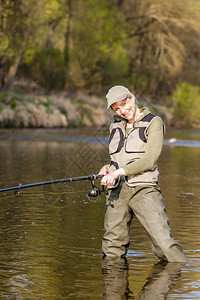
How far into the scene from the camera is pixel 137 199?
6.45 m

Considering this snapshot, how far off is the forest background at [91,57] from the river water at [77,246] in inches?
778

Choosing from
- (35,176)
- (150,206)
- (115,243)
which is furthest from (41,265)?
(35,176)

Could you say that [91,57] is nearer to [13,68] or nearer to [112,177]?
[13,68]

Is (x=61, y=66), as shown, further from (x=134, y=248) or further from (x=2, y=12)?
(x=134, y=248)

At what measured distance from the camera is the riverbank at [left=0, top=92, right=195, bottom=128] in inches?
1287

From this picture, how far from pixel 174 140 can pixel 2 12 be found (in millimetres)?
12422

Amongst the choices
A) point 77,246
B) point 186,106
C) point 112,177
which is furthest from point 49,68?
point 112,177

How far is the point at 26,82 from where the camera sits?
41.0 meters

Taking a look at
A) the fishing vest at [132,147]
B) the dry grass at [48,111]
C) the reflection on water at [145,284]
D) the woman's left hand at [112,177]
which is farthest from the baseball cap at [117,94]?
the dry grass at [48,111]

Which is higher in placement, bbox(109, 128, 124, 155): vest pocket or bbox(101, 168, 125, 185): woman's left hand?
bbox(109, 128, 124, 155): vest pocket

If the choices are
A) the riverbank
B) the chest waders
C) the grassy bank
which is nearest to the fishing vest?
the chest waders

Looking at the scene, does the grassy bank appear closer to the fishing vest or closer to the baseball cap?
the fishing vest

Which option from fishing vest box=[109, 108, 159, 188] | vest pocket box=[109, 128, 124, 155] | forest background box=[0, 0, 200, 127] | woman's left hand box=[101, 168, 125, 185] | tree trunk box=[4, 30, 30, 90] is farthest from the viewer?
tree trunk box=[4, 30, 30, 90]

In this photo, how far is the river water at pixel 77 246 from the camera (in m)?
5.89
